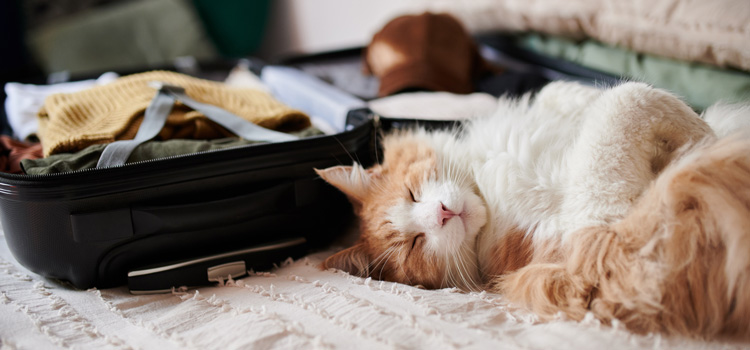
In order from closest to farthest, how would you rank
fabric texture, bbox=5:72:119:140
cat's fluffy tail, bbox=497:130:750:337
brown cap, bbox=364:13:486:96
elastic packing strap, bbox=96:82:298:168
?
cat's fluffy tail, bbox=497:130:750:337 → elastic packing strap, bbox=96:82:298:168 → fabric texture, bbox=5:72:119:140 → brown cap, bbox=364:13:486:96

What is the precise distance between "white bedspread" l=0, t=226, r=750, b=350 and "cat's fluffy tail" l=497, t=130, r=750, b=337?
0.04m

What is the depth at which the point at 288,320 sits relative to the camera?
0.88m

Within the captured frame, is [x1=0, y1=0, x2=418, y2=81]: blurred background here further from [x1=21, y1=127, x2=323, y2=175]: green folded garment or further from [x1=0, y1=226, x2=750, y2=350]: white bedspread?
[x1=0, y1=226, x2=750, y2=350]: white bedspread

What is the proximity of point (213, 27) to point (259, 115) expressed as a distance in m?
1.90

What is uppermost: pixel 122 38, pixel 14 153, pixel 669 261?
pixel 122 38

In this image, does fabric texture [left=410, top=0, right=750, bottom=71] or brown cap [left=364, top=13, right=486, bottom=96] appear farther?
brown cap [left=364, top=13, right=486, bottom=96]

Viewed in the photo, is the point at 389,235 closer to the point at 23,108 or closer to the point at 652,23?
the point at 652,23

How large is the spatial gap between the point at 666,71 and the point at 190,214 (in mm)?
1268

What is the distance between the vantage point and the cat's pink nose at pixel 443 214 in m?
1.02

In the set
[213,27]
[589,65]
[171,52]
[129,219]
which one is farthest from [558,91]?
[213,27]

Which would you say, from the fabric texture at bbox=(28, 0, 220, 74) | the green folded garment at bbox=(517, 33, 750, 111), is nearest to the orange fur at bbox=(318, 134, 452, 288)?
the green folded garment at bbox=(517, 33, 750, 111)

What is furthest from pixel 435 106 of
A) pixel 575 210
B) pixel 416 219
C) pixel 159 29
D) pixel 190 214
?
pixel 159 29

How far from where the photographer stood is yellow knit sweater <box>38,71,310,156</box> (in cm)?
111

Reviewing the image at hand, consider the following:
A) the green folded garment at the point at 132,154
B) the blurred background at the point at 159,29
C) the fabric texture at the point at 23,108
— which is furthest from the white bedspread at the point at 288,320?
the blurred background at the point at 159,29
